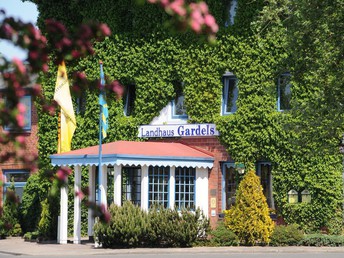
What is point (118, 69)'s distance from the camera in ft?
109

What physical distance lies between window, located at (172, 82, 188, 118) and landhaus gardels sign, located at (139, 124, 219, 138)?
1.53 ft

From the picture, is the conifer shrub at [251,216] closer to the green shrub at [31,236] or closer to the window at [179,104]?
the window at [179,104]

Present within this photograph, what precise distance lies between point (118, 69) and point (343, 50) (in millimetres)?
16470

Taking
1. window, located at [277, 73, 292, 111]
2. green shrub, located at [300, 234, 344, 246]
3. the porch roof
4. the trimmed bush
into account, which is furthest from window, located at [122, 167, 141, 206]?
green shrub, located at [300, 234, 344, 246]

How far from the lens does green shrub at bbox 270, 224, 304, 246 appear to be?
27109 mm

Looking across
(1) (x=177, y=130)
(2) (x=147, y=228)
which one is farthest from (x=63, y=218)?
(1) (x=177, y=130)

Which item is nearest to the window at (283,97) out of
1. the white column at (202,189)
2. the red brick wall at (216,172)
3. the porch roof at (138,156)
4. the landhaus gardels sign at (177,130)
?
the landhaus gardels sign at (177,130)

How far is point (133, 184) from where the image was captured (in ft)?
99.2

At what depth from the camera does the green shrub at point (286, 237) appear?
2711cm

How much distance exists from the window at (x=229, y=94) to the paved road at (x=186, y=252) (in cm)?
689

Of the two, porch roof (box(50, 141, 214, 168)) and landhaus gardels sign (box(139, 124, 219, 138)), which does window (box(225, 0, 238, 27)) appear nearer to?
landhaus gardels sign (box(139, 124, 219, 138))

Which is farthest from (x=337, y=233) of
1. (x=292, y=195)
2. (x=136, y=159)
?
(x=136, y=159)

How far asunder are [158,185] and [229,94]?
15.6 feet

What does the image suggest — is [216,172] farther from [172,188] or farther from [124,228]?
[124,228]
